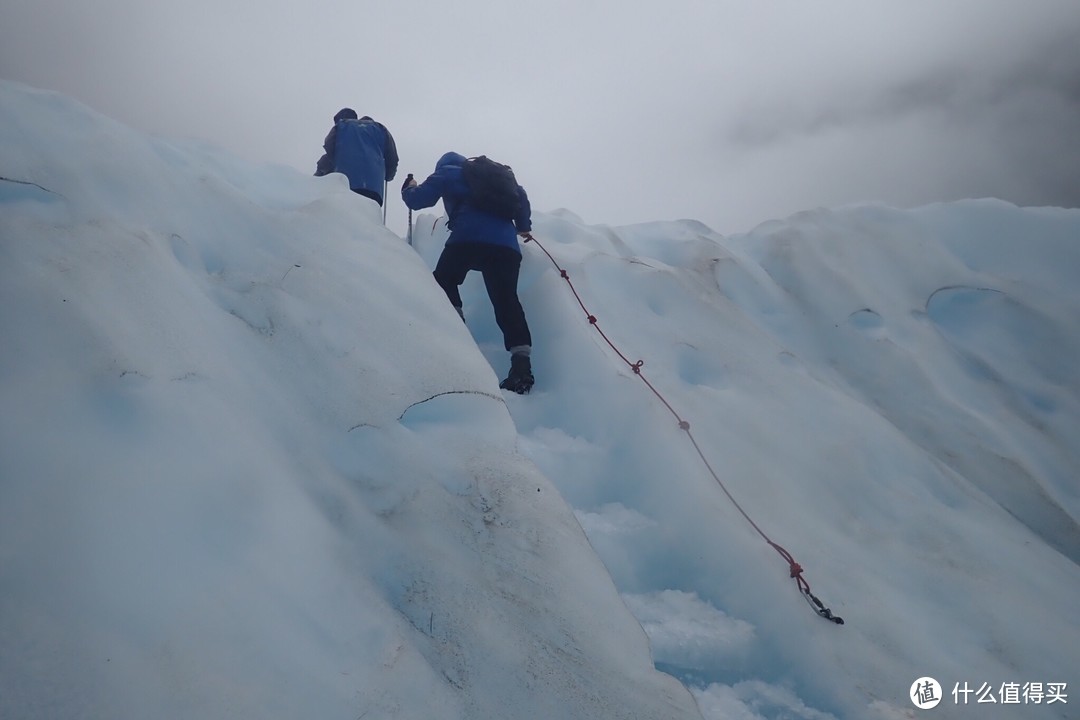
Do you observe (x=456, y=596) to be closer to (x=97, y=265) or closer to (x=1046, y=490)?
(x=97, y=265)

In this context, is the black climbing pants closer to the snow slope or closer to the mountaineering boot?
the mountaineering boot

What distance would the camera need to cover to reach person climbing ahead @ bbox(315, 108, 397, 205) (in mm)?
4438

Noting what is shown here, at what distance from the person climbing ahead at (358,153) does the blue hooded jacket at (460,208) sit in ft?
2.96

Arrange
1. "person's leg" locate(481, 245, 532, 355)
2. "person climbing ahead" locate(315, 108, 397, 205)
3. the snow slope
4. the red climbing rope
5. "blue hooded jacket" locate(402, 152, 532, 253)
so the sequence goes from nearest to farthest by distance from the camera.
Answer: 1. the snow slope
2. the red climbing rope
3. "person's leg" locate(481, 245, 532, 355)
4. "blue hooded jacket" locate(402, 152, 532, 253)
5. "person climbing ahead" locate(315, 108, 397, 205)

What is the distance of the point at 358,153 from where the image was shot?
4453 millimetres

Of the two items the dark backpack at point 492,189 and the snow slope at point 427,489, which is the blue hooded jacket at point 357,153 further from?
the dark backpack at point 492,189

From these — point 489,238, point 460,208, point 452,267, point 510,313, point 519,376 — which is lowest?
point 519,376

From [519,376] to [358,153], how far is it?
2.47 m

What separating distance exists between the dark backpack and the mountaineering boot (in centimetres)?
77

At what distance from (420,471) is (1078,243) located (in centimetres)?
514

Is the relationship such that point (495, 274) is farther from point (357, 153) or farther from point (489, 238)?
point (357, 153)

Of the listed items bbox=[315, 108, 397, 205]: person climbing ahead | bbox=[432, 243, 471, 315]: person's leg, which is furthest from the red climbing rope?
bbox=[315, 108, 397, 205]: person climbing ahead

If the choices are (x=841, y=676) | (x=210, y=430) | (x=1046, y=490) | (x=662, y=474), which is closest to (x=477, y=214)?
(x=662, y=474)

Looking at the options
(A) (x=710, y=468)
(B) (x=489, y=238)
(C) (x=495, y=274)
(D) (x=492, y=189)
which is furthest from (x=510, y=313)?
(A) (x=710, y=468)
